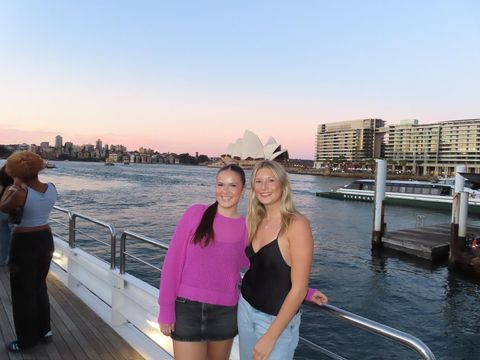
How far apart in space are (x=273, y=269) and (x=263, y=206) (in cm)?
34

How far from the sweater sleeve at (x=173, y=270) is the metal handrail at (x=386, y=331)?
0.72 metres

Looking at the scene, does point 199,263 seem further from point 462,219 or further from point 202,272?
point 462,219

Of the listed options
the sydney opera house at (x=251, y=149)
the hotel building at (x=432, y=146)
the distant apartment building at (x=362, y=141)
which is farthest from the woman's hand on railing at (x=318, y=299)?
the distant apartment building at (x=362, y=141)

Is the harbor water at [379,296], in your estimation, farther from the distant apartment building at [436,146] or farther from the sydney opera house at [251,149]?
the distant apartment building at [436,146]

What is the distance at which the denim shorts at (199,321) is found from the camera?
2.00 m

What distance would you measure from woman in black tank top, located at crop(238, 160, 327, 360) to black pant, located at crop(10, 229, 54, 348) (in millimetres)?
2176

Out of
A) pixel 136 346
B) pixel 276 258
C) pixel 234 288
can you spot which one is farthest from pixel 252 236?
pixel 136 346

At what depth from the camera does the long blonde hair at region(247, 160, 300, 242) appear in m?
1.84

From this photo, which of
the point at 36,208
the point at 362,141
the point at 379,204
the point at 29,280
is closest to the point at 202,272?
the point at 36,208

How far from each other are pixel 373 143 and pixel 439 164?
42786mm

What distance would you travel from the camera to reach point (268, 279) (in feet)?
5.98

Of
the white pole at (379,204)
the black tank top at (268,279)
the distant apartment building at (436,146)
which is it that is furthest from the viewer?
the distant apartment building at (436,146)

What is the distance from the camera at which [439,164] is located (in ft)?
491

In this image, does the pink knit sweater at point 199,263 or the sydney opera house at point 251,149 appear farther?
the sydney opera house at point 251,149
